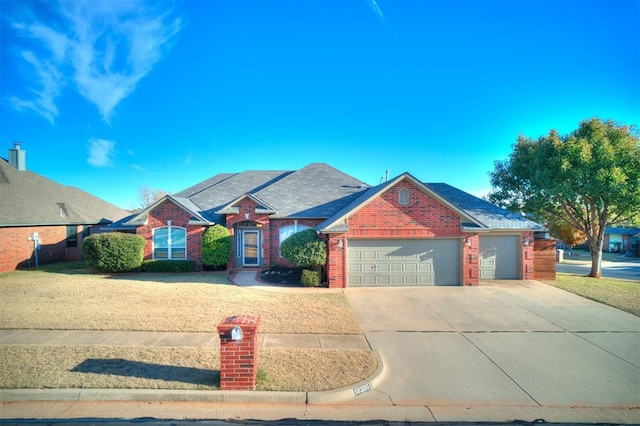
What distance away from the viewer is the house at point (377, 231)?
1280 centimetres

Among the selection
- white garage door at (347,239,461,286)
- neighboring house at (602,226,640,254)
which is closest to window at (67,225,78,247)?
white garage door at (347,239,461,286)

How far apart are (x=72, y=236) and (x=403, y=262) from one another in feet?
75.2

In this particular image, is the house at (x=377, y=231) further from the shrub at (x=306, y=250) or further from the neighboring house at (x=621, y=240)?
the neighboring house at (x=621, y=240)

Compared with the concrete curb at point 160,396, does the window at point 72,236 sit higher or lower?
higher

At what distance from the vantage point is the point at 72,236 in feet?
67.3

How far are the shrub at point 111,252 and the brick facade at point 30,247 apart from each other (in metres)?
5.60

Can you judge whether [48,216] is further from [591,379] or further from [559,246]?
[559,246]

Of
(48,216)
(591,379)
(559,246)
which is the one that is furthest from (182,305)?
(559,246)

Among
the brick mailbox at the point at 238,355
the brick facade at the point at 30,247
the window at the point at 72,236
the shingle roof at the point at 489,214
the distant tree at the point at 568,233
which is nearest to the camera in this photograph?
the brick mailbox at the point at 238,355

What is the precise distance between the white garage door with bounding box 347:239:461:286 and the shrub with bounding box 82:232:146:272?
1135 centimetres

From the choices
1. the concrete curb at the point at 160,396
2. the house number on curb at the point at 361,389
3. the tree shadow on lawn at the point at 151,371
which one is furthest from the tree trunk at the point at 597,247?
the tree shadow on lawn at the point at 151,371

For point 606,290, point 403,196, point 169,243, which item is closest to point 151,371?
point 403,196

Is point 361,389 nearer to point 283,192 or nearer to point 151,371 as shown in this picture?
point 151,371

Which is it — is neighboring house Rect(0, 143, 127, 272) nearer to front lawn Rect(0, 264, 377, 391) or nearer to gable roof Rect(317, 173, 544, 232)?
front lawn Rect(0, 264, 377, 391)
